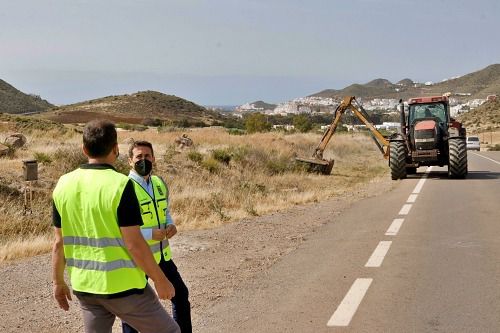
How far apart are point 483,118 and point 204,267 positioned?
11973 centimetres

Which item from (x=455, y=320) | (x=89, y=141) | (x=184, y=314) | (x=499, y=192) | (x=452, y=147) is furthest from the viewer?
(x=452, y=147)

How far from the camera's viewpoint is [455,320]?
18.5 ft

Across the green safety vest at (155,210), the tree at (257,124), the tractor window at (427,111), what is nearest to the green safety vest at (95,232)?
the green safety vest at (155,210)

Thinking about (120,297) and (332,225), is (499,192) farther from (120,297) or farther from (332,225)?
(120,297)

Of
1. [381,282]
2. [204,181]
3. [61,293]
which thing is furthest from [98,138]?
[204,181]

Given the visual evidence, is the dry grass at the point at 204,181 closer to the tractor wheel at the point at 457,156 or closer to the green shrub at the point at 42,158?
the green shrub at the point at 42,158

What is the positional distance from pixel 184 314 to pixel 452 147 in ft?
58.2

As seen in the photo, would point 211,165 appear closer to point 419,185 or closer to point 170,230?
point 419,185

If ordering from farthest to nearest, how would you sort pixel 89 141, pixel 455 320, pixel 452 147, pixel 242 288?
pixel 452 147 → pixel 242 288 → pixel 455 320 → pixel 89 141

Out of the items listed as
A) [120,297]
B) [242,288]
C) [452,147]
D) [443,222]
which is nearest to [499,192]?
[452,147]

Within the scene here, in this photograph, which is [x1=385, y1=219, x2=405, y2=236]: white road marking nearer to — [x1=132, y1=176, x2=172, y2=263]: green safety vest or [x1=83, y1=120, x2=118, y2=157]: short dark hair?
[x1=132, y1=176, x2=172, y2=263]: green safety vest

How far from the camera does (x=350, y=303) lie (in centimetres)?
625

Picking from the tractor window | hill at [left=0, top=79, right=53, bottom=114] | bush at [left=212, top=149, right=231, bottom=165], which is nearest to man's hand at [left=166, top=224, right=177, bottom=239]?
the tractor window

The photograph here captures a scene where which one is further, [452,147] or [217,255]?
[452,147]
